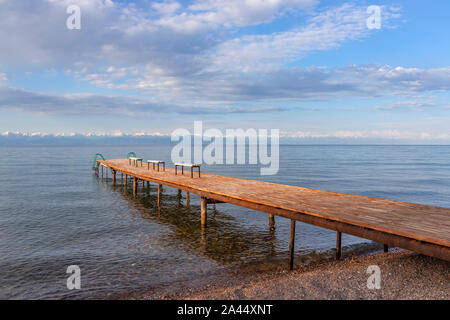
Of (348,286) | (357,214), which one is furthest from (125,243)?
(357,214)

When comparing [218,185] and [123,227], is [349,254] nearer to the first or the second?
[218,185]

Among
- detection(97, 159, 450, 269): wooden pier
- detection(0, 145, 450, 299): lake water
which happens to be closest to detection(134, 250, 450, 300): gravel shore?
detection(97, 159, 450, 269): wooden pier

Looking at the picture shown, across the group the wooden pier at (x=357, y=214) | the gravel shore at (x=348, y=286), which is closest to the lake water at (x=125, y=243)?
the gravel shore at (x=348, y=286)

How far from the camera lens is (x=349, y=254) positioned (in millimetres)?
12039

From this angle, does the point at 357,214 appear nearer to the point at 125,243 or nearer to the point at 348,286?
the point at 348,286

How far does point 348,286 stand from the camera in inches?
295

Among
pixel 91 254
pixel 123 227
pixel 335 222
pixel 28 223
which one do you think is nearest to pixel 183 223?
pixel 123 227

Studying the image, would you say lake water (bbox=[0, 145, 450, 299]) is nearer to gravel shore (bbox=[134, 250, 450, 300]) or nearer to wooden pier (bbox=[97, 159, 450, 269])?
gravel shore (bbox=[134, 250, 450, 300])

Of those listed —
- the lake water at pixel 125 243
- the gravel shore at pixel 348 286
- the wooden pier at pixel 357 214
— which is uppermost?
the wooden pier at pixel 357 214

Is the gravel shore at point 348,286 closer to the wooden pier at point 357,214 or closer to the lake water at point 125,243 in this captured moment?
the wooden pier at point 357,214

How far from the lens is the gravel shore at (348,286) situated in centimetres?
698

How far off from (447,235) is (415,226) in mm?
833
